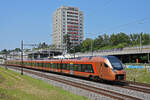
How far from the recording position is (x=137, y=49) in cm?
5434

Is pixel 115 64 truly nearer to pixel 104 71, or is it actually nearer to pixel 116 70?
pixel 116 70

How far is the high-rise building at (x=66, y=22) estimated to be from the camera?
144375 mm

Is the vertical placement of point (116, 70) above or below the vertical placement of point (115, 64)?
below

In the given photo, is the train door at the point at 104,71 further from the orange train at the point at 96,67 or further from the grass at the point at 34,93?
the grass at the point at 34,93

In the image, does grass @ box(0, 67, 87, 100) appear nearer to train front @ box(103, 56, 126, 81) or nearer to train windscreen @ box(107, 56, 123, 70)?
train front @ box(103, 56, 126, 81)

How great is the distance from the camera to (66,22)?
14725 cm

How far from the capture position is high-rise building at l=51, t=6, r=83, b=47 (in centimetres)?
14438

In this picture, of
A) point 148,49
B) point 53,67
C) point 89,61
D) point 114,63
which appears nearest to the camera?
point 114,63

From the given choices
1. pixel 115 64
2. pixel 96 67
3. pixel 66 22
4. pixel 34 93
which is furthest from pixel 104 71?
pixel 66 22

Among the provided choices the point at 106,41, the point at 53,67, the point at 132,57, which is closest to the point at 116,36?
the point at 106,41

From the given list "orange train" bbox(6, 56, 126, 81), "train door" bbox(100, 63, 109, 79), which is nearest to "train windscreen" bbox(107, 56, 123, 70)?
"orange train" bbox(6, 56, 126, 81)

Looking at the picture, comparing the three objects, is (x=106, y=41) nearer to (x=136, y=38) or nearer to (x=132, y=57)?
(x=136, y=38)

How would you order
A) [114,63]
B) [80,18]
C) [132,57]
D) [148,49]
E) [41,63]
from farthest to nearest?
[80,18], [132,57], [148,49], [41,63], [114,63]

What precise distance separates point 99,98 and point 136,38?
8887cm
